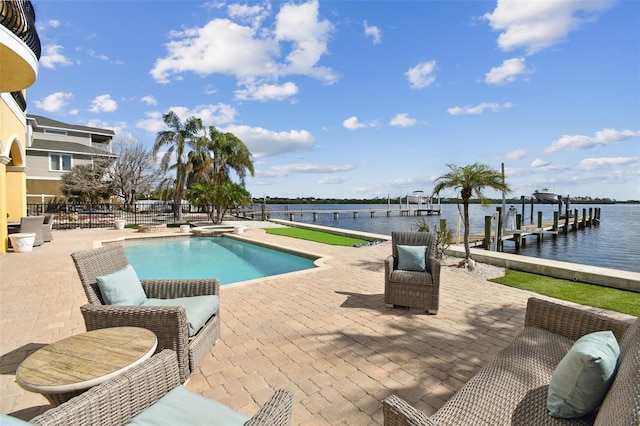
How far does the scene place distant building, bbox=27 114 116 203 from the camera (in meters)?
27.7

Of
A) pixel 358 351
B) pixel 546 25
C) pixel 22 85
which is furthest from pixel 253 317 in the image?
pixel 546 25

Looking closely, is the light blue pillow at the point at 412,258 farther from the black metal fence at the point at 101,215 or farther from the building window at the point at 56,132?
the building window at the point at 56,132

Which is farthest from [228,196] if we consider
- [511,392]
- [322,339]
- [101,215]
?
[511,392]

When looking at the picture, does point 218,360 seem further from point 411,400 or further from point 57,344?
point 411,400

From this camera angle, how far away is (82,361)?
2.06 metres

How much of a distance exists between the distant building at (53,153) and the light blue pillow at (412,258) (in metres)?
33.2

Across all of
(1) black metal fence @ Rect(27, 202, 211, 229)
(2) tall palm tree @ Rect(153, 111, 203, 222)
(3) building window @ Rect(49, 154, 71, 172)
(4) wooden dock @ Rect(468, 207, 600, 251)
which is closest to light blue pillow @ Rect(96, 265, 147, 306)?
(4) wooden dock @ Rect(468, 207, 600, 251)

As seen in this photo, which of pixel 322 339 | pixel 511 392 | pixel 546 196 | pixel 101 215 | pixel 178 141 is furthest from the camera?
pixel 546 196

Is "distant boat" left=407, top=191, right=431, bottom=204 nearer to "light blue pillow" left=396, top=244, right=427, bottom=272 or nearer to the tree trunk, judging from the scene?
the tree trunk

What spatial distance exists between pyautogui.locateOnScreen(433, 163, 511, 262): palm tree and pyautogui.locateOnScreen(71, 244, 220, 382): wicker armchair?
20.8 feet

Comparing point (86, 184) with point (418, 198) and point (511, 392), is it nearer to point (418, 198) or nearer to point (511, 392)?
point (511, 392)

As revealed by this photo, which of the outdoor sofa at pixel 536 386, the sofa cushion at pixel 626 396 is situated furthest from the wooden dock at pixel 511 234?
the sofa cushion at pixel 626 396

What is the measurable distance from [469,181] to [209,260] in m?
8.37

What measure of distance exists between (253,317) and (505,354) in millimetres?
3159
